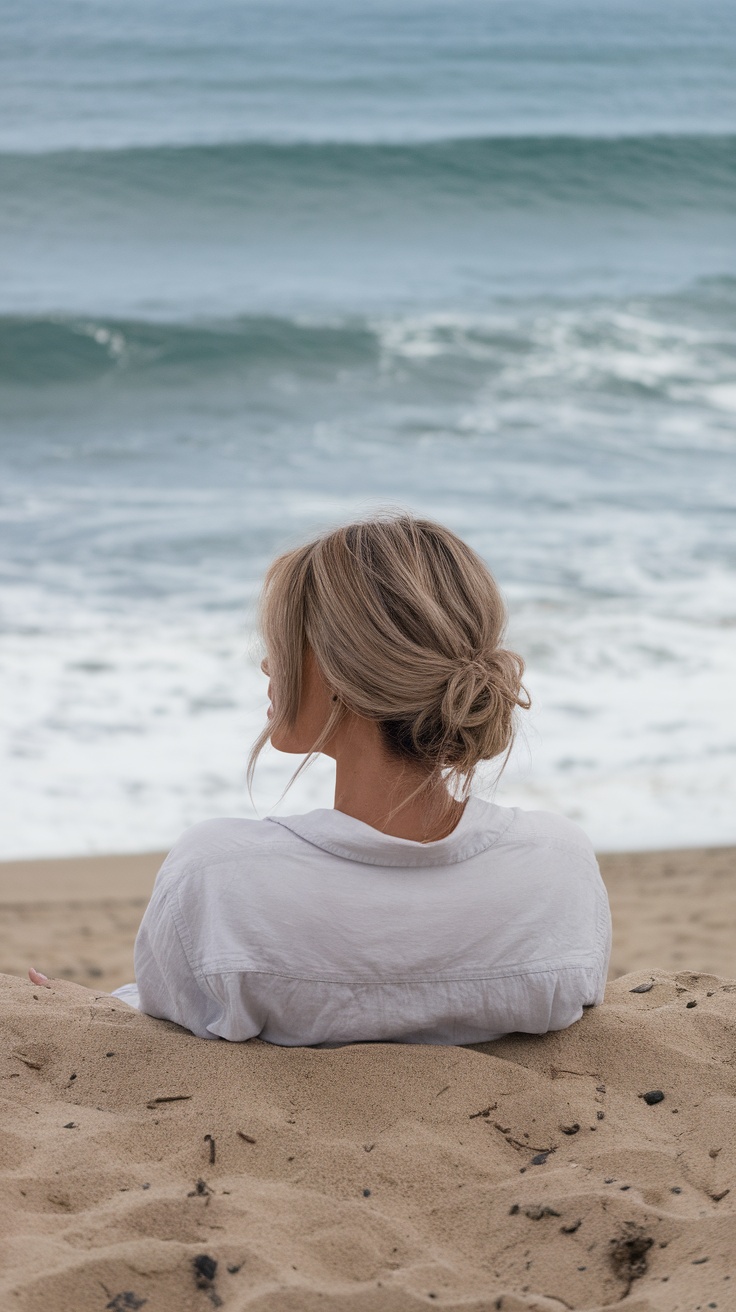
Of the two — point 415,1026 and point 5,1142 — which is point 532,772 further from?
point 5,1142

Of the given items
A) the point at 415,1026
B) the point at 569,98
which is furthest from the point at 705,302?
the point at 415,1026

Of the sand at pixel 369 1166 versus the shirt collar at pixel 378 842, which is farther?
the shirt collar at pixel 378 842

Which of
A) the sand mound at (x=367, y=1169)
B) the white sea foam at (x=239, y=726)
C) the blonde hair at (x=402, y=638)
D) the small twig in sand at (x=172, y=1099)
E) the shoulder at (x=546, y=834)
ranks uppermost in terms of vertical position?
the blonde hair at (x=402, y=638)

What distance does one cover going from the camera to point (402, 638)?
1732mm

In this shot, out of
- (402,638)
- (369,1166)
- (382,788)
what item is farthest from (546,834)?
(369,1166)

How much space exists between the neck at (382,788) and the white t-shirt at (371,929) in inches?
1.7

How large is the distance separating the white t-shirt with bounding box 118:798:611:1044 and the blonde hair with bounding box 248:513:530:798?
5.9 inches

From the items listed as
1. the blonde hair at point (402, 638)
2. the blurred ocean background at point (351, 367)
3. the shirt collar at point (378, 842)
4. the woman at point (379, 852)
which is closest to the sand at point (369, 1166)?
the woman at point (379, 852)

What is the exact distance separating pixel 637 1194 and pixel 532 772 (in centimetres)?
388

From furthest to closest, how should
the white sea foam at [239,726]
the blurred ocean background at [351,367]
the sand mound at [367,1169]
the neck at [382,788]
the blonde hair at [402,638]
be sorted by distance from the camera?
the blurred ocean background at [351,367] → the white sea foam at [239,726] → the neck at [382,788] → the blonde hair at [402,638] → the sand mound at [367,1169]

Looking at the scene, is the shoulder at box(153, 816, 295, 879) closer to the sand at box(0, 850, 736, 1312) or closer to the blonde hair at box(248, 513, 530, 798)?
the blonde hair at box(248, 513, 530, 798)

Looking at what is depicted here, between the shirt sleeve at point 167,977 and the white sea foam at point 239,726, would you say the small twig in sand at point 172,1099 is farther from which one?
the white sea foam at point 239,726

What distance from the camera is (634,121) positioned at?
25328 millimetres

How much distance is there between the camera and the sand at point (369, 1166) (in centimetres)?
146
